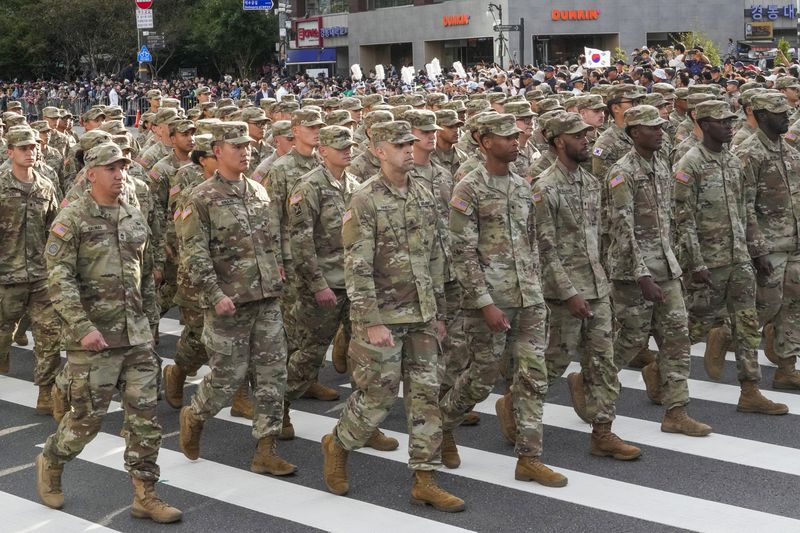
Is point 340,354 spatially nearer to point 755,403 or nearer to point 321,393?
point 321,393

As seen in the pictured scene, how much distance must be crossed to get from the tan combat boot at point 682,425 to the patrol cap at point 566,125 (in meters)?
2.26

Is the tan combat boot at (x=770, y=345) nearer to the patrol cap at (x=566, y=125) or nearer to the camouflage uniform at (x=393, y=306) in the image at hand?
the patrol cap at (x=566, y=125)

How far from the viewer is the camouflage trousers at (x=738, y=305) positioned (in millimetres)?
9703

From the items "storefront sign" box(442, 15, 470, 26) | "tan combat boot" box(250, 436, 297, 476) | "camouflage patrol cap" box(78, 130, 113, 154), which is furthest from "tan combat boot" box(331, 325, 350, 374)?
"storefront sign" box(442, 15, 470, 26)

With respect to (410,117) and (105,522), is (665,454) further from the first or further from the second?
(105,522)

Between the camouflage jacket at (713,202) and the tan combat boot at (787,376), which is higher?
the camouflage jacket at (713,202)

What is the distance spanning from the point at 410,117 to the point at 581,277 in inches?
65.5

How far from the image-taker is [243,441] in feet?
30.8

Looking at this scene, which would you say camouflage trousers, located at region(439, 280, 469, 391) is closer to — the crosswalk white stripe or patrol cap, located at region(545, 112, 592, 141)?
patrol cap, located at region(545, 112, 592, 141)

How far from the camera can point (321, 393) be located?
10.6m

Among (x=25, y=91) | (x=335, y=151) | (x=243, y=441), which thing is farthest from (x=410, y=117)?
(x=25, y=91)

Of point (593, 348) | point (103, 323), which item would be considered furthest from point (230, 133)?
point (593, 348)

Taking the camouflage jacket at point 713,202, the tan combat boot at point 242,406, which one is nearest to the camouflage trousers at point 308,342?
the tan combat boot at point 242,406

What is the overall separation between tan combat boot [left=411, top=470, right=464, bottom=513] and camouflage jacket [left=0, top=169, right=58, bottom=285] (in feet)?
15.4
